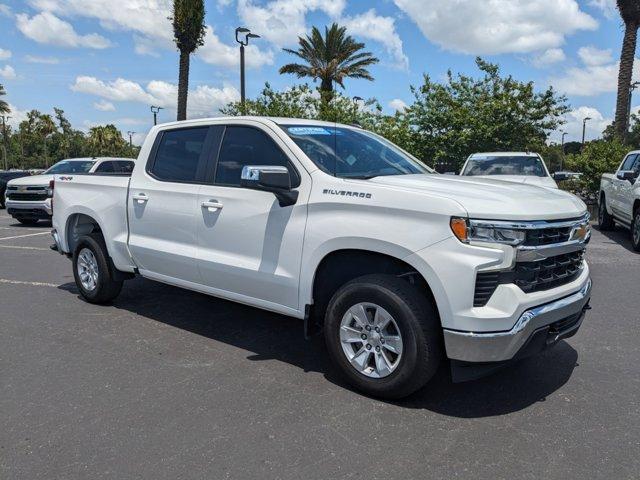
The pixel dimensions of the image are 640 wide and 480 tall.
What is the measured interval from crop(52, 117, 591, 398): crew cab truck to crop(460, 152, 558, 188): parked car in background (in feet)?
24.6

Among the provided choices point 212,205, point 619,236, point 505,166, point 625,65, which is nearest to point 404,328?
point 212,205

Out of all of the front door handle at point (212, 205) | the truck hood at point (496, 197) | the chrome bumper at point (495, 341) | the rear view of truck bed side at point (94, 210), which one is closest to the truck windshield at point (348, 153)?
the truck hood at point (496, 197)

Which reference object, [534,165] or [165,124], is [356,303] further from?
[534,165]

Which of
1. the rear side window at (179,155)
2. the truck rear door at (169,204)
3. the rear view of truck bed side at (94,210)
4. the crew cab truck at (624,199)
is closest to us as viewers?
the truck rear door at (169,204)

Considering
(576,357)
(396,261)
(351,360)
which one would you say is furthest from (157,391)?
(576,357)

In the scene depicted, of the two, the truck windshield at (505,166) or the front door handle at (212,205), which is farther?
the truck windshield at (505,166)

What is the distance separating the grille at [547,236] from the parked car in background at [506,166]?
27.0 feet

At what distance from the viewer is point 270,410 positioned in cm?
352

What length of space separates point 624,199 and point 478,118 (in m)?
8.95

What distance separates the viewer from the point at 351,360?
12.3 feet

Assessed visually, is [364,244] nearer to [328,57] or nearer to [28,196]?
[28,196]

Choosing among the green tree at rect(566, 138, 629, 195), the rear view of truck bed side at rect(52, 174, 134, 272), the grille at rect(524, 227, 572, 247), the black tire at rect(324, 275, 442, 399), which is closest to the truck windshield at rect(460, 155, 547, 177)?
the green tree at rect(566, 138, 629, 195)

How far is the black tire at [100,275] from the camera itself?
5801 millimetres

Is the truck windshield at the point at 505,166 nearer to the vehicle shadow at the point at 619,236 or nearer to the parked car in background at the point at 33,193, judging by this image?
the vehicle shadow at the point at 619,236
